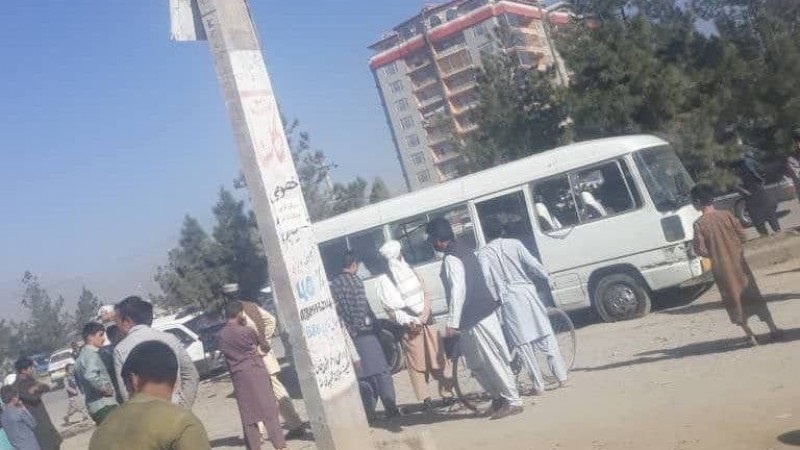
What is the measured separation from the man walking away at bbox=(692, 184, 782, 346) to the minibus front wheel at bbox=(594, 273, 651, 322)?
353cm

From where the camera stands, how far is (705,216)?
7.71m

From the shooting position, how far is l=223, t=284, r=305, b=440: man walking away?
8047 millimetres

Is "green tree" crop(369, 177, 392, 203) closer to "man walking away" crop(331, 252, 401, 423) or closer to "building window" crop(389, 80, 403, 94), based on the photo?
"man walking away" crop(331, 252, 401, 423)

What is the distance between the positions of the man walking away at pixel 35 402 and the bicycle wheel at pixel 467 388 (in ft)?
15.0

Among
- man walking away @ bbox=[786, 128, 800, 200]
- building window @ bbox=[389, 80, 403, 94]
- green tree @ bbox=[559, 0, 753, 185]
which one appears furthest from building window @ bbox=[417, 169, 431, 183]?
man walking away @ bbox=[786, 128, 800, 200]

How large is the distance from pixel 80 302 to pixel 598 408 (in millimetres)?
63013

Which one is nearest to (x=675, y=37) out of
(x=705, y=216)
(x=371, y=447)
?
(x=705, y=216)

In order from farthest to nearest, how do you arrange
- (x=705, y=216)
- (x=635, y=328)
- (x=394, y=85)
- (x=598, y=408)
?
(x=394, y=85) < (x=635, y=328) < (x=705, y=216) < (x=598, y=408)

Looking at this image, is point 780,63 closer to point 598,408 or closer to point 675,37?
point 675,37

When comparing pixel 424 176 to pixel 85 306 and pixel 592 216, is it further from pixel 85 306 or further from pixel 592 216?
pixel 592 216

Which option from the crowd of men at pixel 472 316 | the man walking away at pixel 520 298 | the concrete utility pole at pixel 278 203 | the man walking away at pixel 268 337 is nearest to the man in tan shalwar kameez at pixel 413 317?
the crowd of men at pixel 472 316

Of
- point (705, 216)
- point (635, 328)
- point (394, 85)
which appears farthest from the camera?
point (394, 85)

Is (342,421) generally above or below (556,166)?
below

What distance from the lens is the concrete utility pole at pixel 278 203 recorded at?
5.90m
